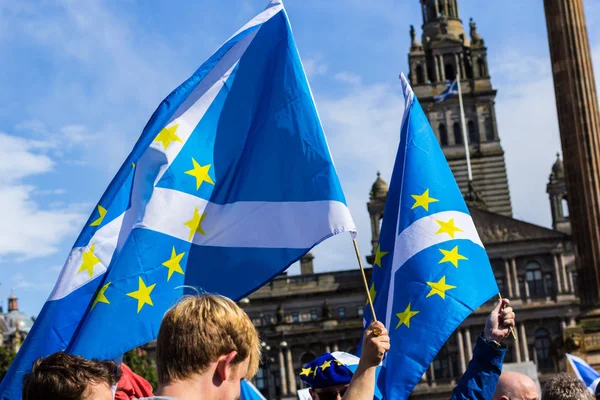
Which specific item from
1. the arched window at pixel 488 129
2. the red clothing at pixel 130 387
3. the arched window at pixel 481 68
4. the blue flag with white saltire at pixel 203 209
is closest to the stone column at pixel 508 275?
the arched window at pixel 488 129

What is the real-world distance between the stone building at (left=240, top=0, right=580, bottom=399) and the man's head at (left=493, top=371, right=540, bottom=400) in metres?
59.2

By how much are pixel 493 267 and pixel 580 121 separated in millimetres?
47387

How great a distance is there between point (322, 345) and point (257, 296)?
6.29m

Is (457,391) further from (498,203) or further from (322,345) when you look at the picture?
(498,203)

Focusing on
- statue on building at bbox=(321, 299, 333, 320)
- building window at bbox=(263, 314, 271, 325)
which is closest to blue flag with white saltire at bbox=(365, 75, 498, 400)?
statue on building at bbox=(321, 299, 333, 320)

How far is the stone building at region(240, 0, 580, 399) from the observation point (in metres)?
67.7

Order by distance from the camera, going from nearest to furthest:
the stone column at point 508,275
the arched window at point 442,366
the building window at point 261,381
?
the arched window at point 442,366 → the stone column at point 508,275 → the building window at point 261,381

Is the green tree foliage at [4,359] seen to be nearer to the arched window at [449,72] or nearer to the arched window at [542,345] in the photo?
the arched window at [542,345]

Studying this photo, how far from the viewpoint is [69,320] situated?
652 centimetres

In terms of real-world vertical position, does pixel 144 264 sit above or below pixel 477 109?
below

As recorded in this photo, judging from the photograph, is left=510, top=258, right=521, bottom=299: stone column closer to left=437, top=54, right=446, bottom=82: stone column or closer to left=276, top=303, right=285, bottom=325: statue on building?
left=276, top=303, right=285, bottom=325: statue on building

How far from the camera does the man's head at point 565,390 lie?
496cm

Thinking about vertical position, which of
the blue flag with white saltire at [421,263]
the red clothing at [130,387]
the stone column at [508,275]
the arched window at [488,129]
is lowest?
the red clothing at [130,387]

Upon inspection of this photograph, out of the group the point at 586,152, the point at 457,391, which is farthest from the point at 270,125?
the point at 586,152
